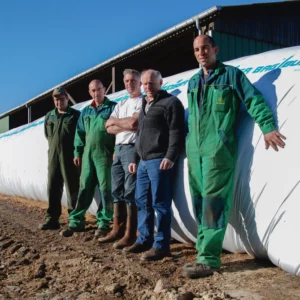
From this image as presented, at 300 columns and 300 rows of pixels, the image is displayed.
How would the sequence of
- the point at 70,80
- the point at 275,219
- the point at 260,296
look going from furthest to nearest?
the point at 70,80 < the point at 275,219 < the point at 260,296

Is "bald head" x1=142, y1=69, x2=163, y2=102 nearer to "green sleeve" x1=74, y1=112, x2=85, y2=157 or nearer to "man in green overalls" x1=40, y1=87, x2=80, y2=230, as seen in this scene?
"green sleeve" x1=74, y1=112, x2=85, y2=157

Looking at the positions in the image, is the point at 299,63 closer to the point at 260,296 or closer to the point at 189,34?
the point at 260,296

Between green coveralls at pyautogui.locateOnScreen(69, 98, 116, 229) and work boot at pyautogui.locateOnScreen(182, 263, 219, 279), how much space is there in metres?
A: 1.75

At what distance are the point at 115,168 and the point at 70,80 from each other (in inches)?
413

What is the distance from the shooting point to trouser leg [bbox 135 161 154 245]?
3.77m

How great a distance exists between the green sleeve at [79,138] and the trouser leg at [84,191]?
0.26 metres

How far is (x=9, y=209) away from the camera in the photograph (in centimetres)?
754

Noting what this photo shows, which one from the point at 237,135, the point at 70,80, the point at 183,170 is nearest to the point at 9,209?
the point at 183,170

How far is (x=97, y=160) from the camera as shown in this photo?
4672 mm

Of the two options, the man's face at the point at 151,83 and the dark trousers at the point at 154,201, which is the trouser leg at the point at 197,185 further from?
the man's face at the point at 151,83

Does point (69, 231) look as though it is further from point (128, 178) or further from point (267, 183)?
point (267, 183)

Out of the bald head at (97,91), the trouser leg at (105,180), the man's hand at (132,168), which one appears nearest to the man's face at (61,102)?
the bald head at (97,91)

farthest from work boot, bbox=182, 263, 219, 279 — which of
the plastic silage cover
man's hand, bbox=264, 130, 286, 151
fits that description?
man's hand, bbox=264, 130, 286, 151

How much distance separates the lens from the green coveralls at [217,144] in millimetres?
3145
